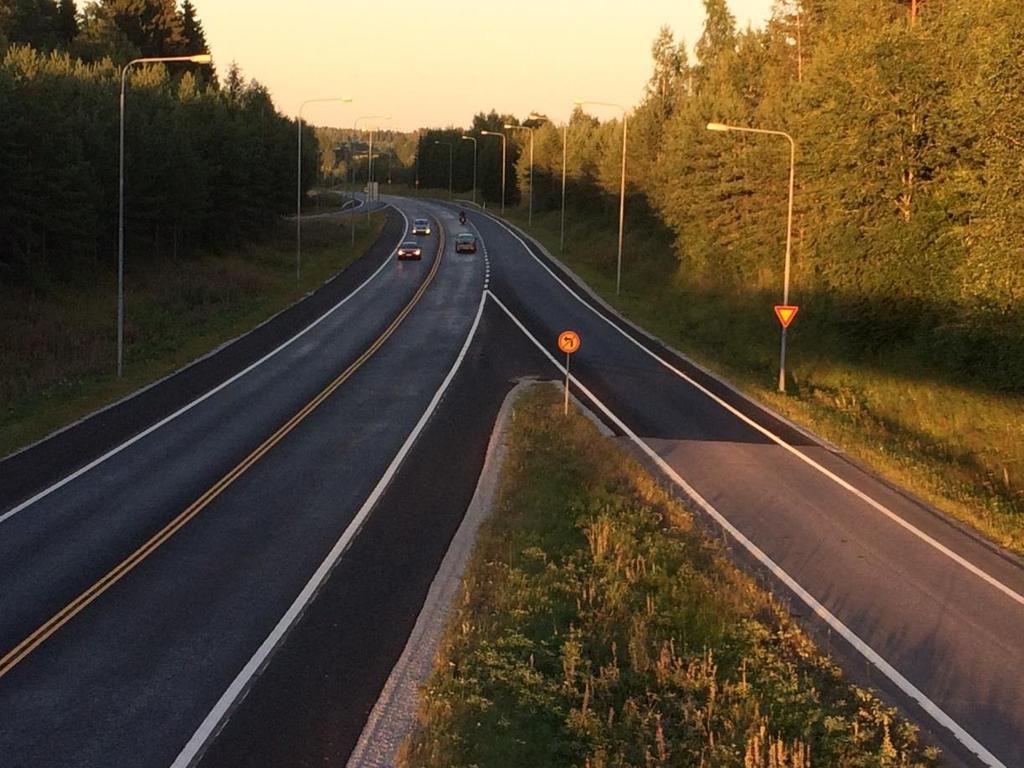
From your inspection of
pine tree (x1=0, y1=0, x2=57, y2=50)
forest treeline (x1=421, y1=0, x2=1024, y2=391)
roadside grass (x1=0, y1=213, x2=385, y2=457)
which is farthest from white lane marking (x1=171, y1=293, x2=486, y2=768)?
pine tree (x1=0, y1=0, x2=57, y2=50)

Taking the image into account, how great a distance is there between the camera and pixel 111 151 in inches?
1907

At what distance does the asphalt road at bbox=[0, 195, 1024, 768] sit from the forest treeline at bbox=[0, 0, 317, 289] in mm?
18778

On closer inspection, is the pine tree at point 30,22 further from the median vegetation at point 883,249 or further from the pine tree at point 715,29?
the pine tree at point 715,29

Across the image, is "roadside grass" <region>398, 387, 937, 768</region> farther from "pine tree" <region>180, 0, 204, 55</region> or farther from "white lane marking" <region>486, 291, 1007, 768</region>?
"pine tree" <region>180, 0, 204, 55</region>

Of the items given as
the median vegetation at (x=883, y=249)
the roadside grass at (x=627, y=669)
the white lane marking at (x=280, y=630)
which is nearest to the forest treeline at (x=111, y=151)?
the median vegetation at (x=883, y=249)

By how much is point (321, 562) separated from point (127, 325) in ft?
93.5

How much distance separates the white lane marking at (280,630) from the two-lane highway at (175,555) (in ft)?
0.39

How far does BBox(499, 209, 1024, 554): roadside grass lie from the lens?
800 inches

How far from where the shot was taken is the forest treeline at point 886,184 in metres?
25.9

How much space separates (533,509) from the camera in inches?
640

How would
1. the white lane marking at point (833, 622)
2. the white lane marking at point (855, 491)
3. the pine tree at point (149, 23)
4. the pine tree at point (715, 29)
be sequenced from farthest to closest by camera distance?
1. the pine tree at point (715, 29)
2. the pine tree at point (149, 23)
3. the white lane marking at point (855, 491)
4. the white lane marking at point (833, 622)

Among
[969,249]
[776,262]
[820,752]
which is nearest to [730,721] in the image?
[820,752]

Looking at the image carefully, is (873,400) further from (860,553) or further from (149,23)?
(149,23)

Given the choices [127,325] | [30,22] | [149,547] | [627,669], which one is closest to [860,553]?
[627,669]
